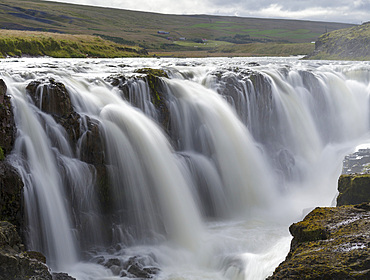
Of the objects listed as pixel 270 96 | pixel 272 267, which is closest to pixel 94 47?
pixel 270 96

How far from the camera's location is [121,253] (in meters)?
12.2

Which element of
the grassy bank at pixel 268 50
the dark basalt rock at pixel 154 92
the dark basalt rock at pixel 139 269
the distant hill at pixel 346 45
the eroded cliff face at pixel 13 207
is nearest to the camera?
the eroded cliff face at pixel 13 207

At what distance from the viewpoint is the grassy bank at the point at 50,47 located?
42.4m

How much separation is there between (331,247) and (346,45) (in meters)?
74.9

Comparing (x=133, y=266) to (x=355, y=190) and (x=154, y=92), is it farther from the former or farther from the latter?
(x=154, y=92)

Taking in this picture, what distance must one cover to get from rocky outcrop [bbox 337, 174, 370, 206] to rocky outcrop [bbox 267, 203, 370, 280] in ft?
8.87

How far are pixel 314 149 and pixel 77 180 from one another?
1385 cm

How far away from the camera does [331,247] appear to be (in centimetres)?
753

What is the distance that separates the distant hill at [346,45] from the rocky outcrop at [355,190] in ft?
204

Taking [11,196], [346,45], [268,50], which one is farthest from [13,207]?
[268,50]

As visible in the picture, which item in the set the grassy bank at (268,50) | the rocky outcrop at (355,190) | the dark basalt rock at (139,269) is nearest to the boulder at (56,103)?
the dark basalt rock at (139,269)

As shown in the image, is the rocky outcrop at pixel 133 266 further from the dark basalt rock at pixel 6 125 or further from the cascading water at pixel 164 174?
the dark basalt rock at pixel 6 125

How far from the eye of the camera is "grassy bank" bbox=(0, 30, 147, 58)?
42369 mm

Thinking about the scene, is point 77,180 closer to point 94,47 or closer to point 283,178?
point 283,178
